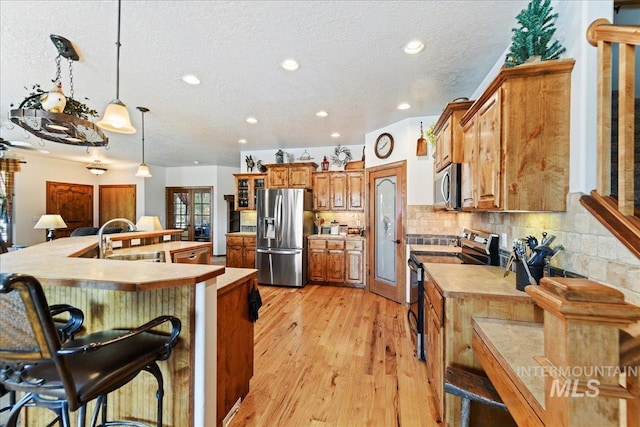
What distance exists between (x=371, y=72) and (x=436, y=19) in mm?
758

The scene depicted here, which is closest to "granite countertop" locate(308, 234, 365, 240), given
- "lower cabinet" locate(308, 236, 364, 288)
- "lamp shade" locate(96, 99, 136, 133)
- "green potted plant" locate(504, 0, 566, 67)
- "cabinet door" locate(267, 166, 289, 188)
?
"lower cabinet" locate(308, 236, 364, 288)

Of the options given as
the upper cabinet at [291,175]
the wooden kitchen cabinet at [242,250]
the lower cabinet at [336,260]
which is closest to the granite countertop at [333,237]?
the lower cabinet at [336,260]

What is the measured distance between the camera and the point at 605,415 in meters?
0.49

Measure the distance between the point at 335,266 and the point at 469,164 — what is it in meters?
3.06

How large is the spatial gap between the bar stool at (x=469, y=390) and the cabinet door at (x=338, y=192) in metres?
3.73

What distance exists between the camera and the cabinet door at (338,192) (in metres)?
4.85

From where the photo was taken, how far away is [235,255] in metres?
5.29

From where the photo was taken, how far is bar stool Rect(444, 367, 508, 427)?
112 cm

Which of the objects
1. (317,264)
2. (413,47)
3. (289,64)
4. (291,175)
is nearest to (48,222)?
(291,175)

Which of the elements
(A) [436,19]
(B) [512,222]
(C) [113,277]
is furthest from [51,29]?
(B) [512,222]

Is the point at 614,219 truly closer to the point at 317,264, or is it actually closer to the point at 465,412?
the point at 465,412

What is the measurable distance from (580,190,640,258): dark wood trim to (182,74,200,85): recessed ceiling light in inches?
123

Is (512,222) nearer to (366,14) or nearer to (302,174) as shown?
(366,14)

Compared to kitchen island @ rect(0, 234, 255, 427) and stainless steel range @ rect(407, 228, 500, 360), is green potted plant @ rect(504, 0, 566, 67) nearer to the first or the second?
stainless steel range @ rect(407, 228, 500, 360)
